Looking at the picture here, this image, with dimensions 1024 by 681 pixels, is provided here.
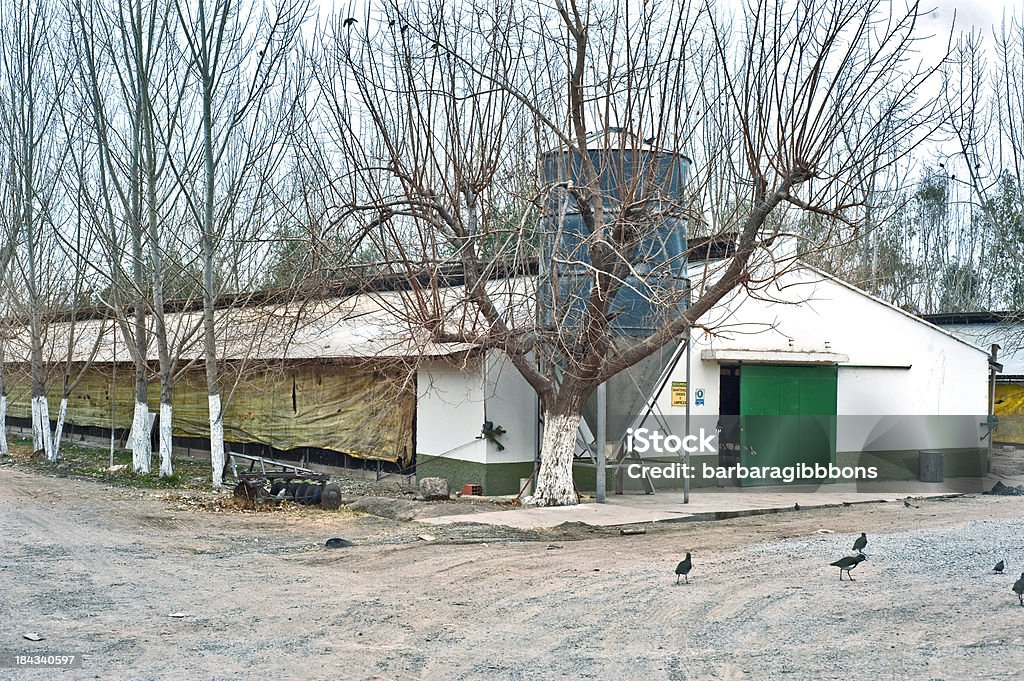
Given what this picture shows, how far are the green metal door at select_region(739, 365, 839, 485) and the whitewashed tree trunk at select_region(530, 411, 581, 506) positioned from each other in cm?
518

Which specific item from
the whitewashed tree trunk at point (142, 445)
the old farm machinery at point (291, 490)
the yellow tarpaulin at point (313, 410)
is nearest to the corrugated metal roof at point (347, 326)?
the yellow tarpaulin at point (313, 410)

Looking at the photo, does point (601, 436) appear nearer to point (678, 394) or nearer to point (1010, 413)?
point (678, 394)

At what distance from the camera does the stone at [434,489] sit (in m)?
16.5

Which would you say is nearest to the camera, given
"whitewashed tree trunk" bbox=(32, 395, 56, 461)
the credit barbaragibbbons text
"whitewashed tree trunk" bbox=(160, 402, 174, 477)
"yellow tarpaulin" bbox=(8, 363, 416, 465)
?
the credit barbaragibbbons text

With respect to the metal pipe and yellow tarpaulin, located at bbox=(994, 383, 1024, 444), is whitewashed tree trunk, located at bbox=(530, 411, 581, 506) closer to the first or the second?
the metal pipe

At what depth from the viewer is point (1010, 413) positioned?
89.7 feet

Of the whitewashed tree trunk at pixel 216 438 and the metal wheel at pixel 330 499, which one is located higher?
the whitewashed tree trunk at pixel 216 438

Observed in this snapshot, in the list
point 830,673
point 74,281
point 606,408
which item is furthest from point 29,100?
point 830,673

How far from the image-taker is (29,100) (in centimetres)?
2605

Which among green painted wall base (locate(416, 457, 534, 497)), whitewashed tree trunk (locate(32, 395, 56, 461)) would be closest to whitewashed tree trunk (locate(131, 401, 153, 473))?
whitewashed tree trunk (locate(32, 395, 56, 461))

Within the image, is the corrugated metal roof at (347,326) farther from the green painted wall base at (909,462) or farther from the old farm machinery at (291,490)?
the green painted wall base at (909,462)

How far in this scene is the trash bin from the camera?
21094 millimetres

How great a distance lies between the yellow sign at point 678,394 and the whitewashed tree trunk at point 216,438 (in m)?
8.11

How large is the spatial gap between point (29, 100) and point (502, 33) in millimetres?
16542
